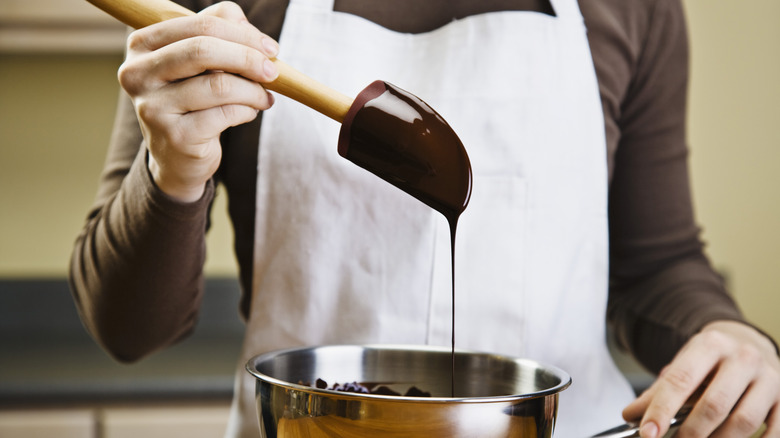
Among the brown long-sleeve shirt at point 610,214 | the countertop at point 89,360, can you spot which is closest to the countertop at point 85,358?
the countertop at point 89,360

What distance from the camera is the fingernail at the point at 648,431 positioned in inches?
21.7

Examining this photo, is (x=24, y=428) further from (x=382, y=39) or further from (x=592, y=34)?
(x=592, y=34)

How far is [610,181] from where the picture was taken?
0.92 m

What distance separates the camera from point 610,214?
947mm

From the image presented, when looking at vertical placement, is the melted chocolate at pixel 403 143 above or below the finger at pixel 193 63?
below

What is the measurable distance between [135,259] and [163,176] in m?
0.12

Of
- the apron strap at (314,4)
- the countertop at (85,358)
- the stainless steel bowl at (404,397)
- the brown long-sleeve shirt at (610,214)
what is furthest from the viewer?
the countertop at (85,358)

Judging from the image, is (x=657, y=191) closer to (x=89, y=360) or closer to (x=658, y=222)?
(x=658, y=222)

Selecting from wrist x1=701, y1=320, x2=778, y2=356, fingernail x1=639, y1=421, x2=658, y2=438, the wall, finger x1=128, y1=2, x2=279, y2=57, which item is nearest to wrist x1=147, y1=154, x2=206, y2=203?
finger x1=128, y1=2, x2=279, y2=57

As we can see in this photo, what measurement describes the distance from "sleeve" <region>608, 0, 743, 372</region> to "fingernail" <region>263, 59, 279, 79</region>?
535 mm

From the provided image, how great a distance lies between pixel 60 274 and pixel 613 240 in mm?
1495

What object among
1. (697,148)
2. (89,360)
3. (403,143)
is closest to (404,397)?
(403,143)

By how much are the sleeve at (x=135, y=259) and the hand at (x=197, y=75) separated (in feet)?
0.35

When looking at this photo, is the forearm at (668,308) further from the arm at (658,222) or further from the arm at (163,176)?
the arm at (163,176)
